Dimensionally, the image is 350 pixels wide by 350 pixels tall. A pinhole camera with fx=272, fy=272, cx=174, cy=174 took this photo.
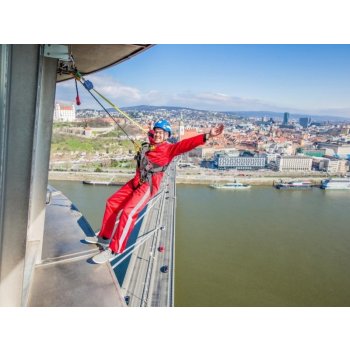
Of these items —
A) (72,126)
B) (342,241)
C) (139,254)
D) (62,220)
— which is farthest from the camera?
(72,126)

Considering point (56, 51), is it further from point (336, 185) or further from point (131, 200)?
point (336, 185)

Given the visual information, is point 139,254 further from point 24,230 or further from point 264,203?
point 264,203

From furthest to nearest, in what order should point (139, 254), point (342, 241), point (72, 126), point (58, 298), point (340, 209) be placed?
point (72, 126) < point (340, 209) < point (342, 241) < point (139, 254) < point (58, 298)

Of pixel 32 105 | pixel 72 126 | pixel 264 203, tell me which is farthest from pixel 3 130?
pixel 72 126

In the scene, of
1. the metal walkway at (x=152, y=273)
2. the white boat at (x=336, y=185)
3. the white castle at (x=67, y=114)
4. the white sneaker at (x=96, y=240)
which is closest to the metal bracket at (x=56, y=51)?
the white sneaker at (x=96, y=240)

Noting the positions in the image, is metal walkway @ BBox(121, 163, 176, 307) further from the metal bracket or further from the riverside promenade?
the riverside promenade
